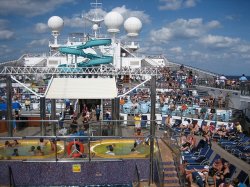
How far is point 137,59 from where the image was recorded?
118ft

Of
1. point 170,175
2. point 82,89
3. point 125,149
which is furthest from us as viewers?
point 82,89

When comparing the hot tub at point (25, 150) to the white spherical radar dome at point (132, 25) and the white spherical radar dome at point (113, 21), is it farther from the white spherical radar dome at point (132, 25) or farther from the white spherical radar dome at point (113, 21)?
the white spherical radar dome at point (132, 25)

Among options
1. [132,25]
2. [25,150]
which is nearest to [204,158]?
[25,150]

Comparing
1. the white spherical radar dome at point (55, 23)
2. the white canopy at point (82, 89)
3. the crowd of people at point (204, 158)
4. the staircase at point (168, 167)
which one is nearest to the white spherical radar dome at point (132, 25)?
the white spherical radar dome at point (55, 23)

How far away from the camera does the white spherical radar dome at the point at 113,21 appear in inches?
1341

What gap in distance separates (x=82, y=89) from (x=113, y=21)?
2132cm

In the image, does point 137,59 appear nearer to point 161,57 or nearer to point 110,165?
point 161,57

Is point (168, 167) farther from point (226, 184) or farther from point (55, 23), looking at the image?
point (55, 23)

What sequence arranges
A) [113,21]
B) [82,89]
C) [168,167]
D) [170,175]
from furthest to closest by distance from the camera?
[113,21], [82,89], [168,167], [170,175]

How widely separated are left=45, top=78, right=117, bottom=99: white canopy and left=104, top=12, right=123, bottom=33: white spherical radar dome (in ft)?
66.3

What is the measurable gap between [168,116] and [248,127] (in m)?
4.70

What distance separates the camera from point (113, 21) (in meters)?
34.0

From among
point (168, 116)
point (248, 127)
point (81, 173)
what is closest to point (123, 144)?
point (81, 173)

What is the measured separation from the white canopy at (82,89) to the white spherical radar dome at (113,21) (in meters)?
20.2
